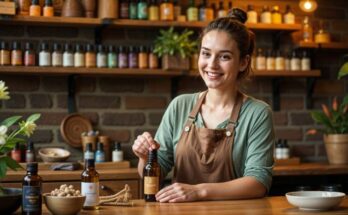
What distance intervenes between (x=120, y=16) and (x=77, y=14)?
0.28 metres

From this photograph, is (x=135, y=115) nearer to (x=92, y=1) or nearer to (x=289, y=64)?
(x=92, y=1)

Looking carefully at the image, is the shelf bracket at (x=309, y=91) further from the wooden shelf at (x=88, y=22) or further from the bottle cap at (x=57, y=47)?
the bottle cap at (x=57, y=47)

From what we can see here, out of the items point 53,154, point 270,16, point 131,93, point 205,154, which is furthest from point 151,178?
point 270,16

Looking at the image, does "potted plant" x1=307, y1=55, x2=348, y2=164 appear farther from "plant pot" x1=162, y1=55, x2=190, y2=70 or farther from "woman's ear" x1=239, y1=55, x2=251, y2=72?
"woman's ear" x1=239, y1=55, x2=251, y2=72

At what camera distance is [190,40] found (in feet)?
13.7

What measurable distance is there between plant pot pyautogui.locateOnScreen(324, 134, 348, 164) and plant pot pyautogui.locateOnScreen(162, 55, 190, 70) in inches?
43.4

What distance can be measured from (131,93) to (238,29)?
6.20 feet

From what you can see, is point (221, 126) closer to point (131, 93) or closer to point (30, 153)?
point (30, 153)

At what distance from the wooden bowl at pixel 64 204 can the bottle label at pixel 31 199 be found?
1.3 inches

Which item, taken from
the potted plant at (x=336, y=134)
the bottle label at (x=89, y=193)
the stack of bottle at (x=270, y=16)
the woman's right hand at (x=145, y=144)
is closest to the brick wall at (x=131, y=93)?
the stack of bottle at (x=270, y=16)

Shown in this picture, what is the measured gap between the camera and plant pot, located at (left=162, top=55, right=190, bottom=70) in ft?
12.6

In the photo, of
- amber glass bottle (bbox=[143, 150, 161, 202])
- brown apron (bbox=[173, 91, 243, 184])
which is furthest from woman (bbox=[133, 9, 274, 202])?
amber glass bottle (bbox=[143, 150, 161, 202])

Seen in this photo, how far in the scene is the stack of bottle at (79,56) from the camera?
3.68 metres

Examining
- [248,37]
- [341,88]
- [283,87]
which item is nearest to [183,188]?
[248,37]
